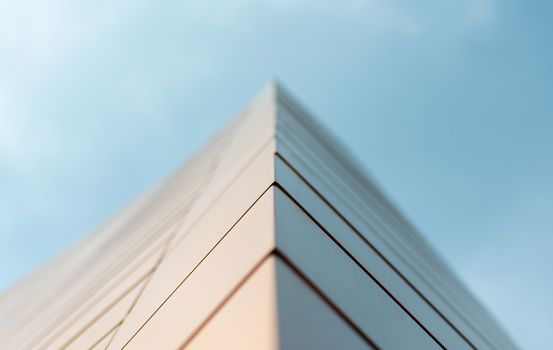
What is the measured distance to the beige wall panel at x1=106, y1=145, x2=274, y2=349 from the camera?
8.05ft

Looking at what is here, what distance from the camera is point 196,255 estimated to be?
260 centimetres

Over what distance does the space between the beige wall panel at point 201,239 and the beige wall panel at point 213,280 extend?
5.5 inches

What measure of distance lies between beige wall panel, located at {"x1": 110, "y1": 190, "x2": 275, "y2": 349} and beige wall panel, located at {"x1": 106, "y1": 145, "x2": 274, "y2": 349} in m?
0.14

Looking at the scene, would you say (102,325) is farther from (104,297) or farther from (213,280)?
(213,280)

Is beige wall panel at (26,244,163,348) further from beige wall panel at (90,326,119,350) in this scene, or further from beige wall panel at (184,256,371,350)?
beige wall panel at (184,256,371,350)

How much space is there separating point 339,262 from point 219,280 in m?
0.46

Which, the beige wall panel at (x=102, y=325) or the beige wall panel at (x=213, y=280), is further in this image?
the beige wall panel at (x=102, y=325)

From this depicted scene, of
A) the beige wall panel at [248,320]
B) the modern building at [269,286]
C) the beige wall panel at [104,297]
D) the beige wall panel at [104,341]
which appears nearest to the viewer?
the beige wall panel at [248,320]

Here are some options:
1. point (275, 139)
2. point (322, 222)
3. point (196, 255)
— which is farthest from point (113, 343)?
point (275, 139)

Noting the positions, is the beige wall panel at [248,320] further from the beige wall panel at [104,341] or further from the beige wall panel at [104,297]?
the beige wall panel at [104,297]

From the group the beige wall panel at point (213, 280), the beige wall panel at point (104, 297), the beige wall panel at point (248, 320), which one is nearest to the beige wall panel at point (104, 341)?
the beige wall panel at point (213, 280)

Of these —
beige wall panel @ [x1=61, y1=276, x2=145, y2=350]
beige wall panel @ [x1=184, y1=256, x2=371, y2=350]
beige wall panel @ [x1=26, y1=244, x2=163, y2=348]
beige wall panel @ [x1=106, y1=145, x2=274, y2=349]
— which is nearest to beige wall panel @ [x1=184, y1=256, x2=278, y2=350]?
beige wall panel @ [x1=184, y1=256, x2=371, y2=350]

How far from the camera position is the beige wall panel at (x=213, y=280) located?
1.81m

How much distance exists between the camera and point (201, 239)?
110 inches
